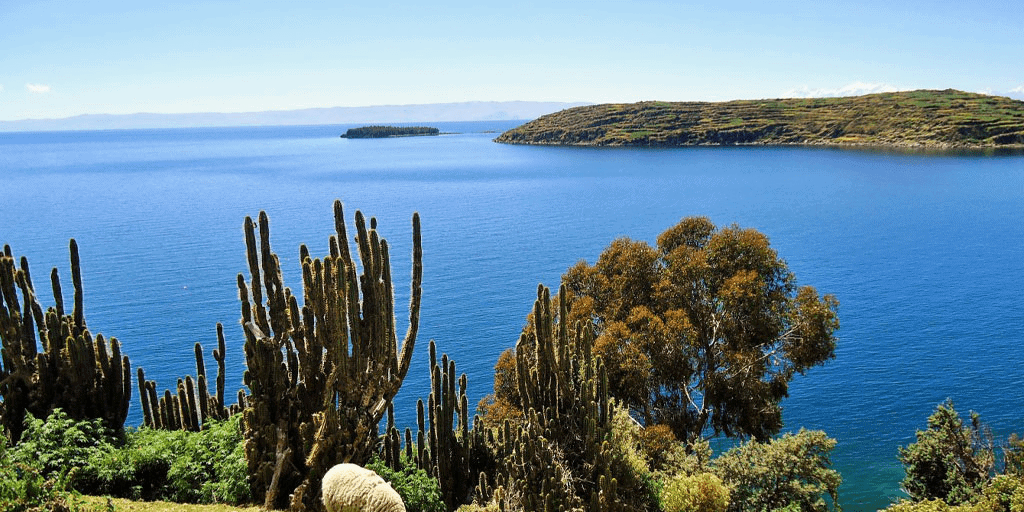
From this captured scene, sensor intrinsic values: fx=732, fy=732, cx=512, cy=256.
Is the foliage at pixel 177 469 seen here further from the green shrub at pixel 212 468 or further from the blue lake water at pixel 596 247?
the blue lake water at pixel 596 247

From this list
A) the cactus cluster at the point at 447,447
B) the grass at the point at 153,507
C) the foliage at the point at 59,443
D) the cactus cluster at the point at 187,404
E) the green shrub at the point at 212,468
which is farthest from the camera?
the cactus cluster at the point at 187,404

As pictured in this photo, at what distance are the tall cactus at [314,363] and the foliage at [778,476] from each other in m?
9.98

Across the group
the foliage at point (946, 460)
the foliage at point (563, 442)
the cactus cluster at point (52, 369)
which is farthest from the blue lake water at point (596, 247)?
the cactus cluster at point (52, 369)

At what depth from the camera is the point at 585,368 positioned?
752 inches

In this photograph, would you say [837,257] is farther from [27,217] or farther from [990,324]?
[27,217]

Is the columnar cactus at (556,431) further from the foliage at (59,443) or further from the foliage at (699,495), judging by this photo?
the foliage at (59,443)

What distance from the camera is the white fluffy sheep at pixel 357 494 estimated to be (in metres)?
12.7

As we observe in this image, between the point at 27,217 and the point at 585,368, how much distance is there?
85351 mm

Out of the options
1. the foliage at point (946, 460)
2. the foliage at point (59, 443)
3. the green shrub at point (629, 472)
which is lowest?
the foliage at point (946, 460)

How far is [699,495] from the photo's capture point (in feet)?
58.6

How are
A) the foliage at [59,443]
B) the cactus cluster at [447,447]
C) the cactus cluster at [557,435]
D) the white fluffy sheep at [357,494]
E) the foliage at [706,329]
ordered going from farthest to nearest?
the foliage at [706,329], the cactus cluster at [447,447], the cactus cluster at [557,435], the foliage at [59,443], the white fluffy sheep at [357,494]

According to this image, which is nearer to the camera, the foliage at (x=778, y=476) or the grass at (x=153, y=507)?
the grass at (x=153, y=507)

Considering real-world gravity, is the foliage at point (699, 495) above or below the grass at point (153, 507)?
below

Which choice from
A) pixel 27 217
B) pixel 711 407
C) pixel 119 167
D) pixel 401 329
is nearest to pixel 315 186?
pixel 27 217
